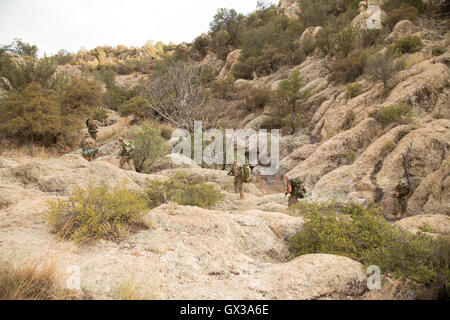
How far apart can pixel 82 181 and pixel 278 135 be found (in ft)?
40.9

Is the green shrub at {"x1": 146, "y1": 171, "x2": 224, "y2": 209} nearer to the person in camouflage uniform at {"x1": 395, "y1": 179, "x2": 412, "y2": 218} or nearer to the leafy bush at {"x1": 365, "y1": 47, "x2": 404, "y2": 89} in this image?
the person in camouflage uniform at {"x1": 395, "y1": 179, "x2": 412, "y2": 218}

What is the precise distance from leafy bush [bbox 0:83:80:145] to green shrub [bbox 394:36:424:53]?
62.5 feet

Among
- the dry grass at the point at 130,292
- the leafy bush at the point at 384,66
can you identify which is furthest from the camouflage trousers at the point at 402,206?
the dry grass at the point at 130,292

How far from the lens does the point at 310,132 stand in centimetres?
1515

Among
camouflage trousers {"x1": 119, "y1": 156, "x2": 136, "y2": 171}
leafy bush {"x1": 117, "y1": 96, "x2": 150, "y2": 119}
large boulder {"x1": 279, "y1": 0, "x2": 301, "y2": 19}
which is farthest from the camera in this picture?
Result: large boulder {"x1": 279, "y1": 0, "x2": 301, "y2": 19}

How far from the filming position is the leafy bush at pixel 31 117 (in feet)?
34.9

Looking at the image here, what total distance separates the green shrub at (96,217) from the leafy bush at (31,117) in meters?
10.0

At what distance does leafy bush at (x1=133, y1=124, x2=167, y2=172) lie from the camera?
35.2 feet

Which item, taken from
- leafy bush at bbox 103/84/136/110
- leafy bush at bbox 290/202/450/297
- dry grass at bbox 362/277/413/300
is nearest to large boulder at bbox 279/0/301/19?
leafy bush at bbox 103/84/136/110

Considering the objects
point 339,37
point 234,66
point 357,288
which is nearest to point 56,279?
point 357,288

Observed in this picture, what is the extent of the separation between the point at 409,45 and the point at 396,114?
7052mm

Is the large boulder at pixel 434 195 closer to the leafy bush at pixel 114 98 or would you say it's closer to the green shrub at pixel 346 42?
the green shrub at pixel 346 42

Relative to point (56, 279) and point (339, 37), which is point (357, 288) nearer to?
point (56, 279)

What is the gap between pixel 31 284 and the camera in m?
1.98
